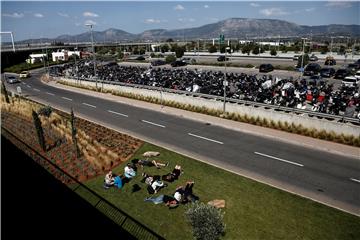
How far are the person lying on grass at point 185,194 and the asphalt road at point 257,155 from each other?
3804 mm

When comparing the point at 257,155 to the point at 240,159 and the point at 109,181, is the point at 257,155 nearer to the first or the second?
the point at 240,159

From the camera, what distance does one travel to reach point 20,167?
1792 centimetres

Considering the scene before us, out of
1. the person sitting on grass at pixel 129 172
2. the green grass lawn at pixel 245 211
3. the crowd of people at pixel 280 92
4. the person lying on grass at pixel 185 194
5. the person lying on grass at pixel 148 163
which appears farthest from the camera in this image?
the crowd of people at pixel 280 92

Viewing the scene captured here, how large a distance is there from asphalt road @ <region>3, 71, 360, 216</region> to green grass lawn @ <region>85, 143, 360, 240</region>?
1.09 metres

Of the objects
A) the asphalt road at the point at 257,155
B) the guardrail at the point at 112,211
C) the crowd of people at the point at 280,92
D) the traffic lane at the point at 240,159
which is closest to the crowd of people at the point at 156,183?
the guardrail at the point at 112,211

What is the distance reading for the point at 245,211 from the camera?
1300cm

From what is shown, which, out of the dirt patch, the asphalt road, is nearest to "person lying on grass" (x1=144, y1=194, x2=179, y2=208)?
the asphalt road

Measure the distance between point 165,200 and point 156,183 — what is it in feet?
4.40

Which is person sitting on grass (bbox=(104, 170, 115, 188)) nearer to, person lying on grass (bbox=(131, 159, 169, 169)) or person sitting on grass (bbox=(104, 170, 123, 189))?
person sitting on grass (bbox=(104, 170, 123, 189))

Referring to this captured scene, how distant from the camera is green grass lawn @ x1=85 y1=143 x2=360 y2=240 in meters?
11.6

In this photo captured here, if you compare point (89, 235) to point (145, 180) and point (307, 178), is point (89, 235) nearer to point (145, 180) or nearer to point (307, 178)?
point (145, 180)

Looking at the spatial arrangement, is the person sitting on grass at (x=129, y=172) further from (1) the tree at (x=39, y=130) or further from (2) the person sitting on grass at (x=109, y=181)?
(1) the tree at (x=39, y=130)

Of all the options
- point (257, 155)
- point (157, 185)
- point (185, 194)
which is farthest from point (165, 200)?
point (257, 155)

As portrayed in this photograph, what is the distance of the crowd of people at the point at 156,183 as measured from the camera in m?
13.8
